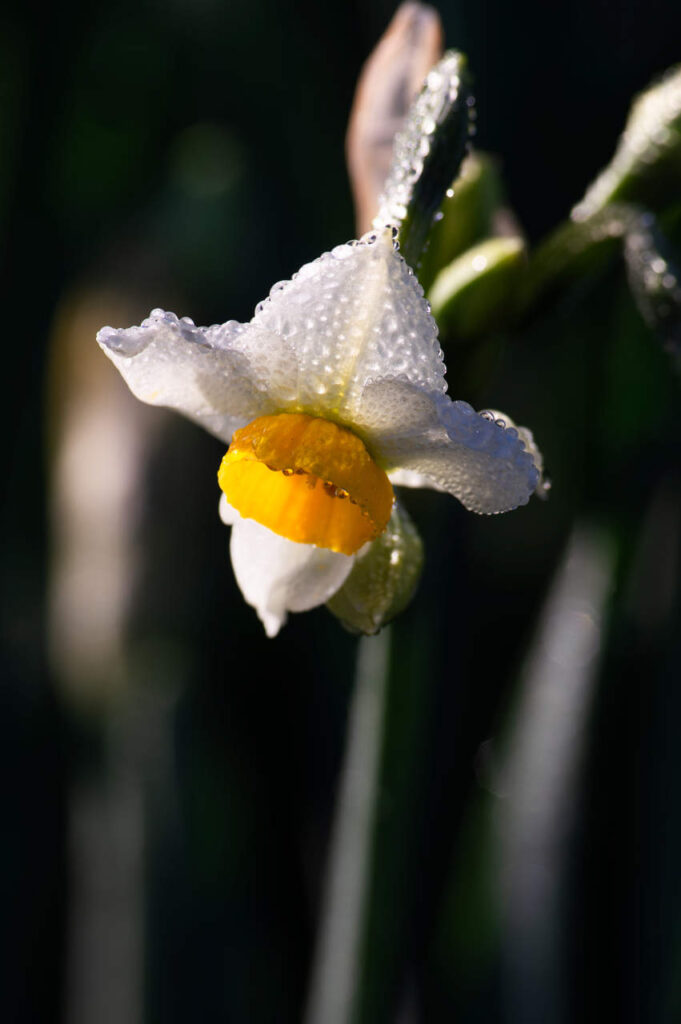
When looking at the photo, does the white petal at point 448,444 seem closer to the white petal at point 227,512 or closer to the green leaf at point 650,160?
the white petal at point 227,512

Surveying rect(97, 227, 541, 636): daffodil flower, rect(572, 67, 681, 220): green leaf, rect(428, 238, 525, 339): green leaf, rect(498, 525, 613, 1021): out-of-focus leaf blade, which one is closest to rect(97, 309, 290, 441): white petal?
rect(97, 227, 541, 636): daffodil flower

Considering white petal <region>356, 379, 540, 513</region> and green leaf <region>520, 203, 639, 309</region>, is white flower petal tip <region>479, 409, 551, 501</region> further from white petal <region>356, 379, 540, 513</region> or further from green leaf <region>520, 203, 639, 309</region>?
green leaf <region>520, 203, 639, 309</region>

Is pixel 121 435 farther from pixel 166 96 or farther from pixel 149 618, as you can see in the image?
pixel 166 96

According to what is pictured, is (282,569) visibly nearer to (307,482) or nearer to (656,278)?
(307,482)

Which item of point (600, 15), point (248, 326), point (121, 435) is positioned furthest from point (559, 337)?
point (248, 326)

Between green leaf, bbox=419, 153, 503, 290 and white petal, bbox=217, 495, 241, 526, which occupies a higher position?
green leaf, bbox=419, 153, 503, 290

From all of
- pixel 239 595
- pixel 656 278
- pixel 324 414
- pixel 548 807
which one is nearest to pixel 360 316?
pixel 324 414
